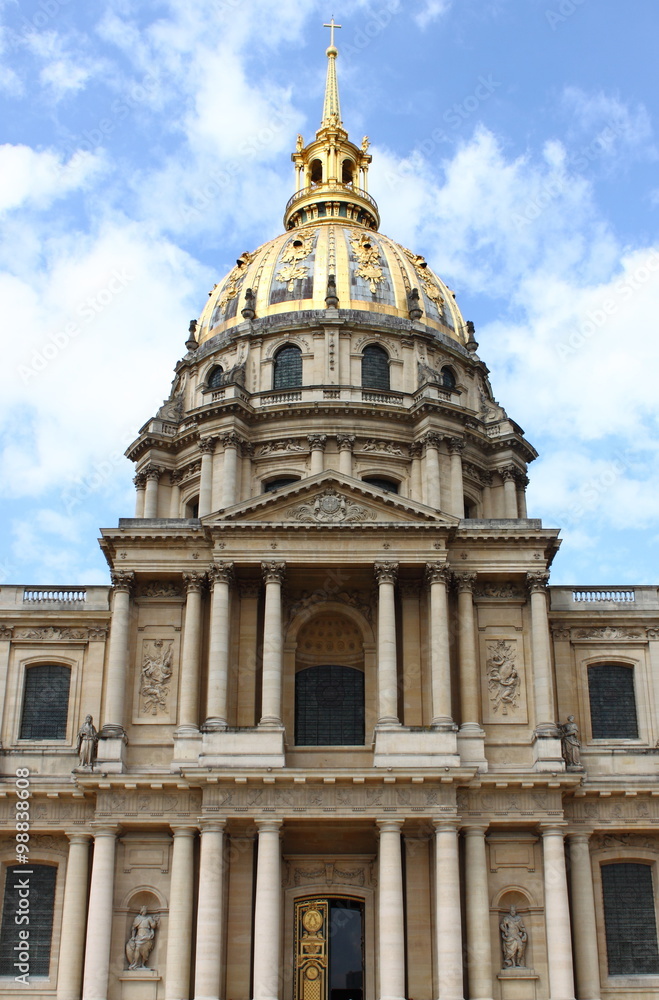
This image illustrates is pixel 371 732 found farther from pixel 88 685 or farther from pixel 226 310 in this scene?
pixel 226 310

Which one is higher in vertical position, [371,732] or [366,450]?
[366,450]

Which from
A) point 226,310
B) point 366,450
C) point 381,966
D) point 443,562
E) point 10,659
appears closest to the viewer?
point 381,966

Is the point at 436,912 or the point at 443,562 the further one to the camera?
the point at 443,562

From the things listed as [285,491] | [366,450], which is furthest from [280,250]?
[285,491]

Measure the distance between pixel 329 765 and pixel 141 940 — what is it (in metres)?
7.37

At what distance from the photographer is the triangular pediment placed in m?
36.0

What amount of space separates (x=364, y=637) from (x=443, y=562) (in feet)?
13.2

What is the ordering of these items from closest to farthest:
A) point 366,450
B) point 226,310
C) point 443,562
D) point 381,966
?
1. point 381,966
2. point 443,562
3. point 366,450
4. point 226,310

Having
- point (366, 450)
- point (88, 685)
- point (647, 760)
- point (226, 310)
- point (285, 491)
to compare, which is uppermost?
point (226, 310)

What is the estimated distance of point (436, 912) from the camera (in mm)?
32156

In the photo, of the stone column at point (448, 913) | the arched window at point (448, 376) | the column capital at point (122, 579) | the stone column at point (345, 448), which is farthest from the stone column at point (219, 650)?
the arched window at point (448, 376)

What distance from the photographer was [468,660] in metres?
35.8

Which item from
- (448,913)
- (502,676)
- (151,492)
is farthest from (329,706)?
(151,492)

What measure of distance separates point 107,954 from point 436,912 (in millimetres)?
9311
